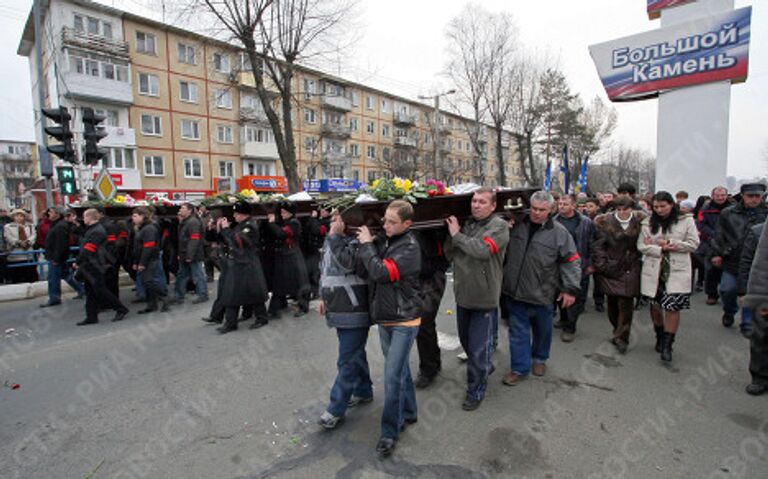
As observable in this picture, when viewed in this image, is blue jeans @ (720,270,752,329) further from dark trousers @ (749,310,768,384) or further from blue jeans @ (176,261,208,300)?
blue jeans @ (176,261,208,300)

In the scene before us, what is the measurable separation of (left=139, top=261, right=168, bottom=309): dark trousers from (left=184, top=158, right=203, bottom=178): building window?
25858mm

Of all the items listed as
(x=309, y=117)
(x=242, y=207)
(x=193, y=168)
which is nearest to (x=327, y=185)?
(x=309, y=117)

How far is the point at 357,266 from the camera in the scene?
3.04 m

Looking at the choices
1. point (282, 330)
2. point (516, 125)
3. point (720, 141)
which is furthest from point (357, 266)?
point (516, 125)

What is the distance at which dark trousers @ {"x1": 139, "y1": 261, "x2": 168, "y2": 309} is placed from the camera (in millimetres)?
7176

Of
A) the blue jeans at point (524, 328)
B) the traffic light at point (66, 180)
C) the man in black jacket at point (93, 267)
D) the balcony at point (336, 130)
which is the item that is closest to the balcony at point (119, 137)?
the balcony at point (336, 130)

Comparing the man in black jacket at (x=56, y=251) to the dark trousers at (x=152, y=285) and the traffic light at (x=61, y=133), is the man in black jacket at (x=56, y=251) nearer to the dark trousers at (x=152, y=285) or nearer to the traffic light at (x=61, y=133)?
the dark trousers at (x=152, y=285)

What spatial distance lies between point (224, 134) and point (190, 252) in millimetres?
27921

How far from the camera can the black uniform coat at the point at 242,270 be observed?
19.9ft

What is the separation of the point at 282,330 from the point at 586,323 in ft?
14.9

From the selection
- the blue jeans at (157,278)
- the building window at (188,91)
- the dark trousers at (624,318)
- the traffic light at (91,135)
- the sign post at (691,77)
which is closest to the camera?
the dark trousers at (624,318)

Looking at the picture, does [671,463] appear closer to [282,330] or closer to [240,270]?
[282,330]

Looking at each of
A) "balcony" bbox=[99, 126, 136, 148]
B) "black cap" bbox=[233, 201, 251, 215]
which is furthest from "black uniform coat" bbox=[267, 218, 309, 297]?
"balcony" bbox=[99, 126, 136, 148]

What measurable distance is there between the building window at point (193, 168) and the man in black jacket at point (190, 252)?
25.2 m
